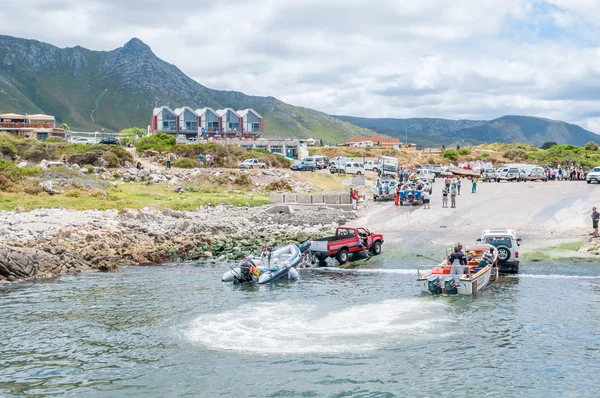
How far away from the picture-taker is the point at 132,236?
123 ft

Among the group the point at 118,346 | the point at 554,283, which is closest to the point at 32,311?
the point at 118,346

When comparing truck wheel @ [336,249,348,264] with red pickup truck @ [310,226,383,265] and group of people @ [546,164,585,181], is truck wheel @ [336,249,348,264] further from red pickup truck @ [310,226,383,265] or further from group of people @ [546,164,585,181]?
group of people @ [546,164,585,181]

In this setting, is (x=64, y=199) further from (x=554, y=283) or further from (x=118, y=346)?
(x=554, y=283)

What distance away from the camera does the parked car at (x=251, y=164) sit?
245 feet

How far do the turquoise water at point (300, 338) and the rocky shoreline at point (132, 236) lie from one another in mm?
2918

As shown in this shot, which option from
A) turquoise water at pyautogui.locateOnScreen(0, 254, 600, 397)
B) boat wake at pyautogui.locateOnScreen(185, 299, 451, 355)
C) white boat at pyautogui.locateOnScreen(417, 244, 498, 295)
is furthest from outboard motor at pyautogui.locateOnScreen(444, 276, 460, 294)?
boat wake at pyautogui.locateOnScreen(185, 299, 451, 355)

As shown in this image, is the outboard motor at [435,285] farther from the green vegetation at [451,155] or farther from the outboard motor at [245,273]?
the green vegetation at [451,155]

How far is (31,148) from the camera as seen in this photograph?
7406 cm

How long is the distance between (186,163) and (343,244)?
43602mm

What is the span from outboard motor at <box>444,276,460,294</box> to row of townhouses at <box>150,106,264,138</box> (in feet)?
338

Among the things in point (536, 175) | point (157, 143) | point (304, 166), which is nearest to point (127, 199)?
point (304, 166)

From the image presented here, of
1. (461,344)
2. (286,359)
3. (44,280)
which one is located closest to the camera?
(286,359)

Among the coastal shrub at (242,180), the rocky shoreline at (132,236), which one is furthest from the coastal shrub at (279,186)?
the rocky shoreline at (132,236)

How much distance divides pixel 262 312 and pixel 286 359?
5.32 m
